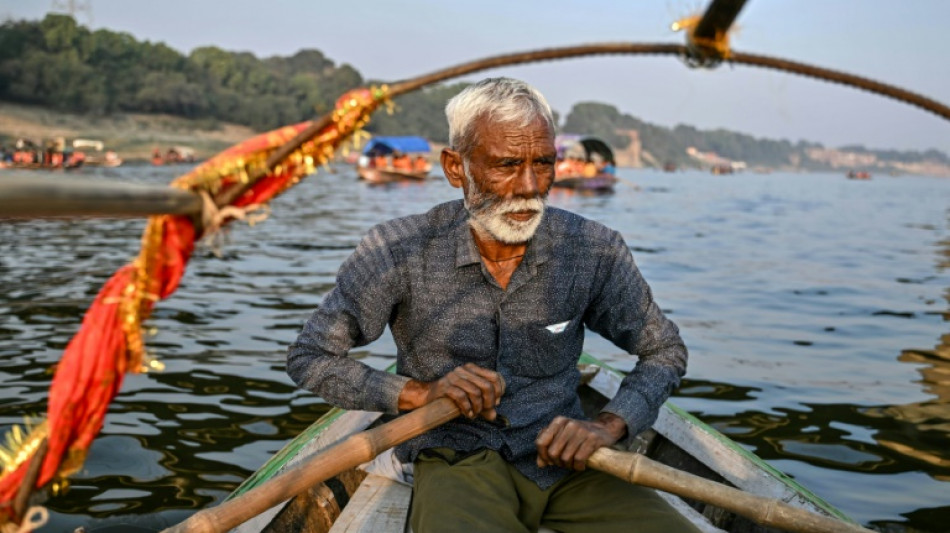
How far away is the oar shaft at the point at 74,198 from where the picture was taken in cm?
115

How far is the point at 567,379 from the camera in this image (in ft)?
9.20

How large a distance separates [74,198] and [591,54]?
3.38m

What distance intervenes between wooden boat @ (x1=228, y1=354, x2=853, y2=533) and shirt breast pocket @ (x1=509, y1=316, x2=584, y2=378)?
55cm

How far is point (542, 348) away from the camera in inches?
107

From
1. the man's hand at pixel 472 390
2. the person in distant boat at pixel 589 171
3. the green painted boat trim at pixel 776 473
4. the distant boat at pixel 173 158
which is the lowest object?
the distant boat at pixel 173 158

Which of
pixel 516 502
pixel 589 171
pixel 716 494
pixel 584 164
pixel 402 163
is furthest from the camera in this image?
pixel 402 163

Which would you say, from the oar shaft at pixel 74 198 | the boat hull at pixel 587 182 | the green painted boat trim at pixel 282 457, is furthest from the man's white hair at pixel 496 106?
the boat hull at pixel 587 182

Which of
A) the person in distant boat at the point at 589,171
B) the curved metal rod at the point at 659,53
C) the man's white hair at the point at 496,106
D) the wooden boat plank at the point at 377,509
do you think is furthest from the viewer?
the person in distant boat at the point at 589,171

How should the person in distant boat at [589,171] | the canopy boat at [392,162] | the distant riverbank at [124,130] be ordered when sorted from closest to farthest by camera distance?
the person in distant boat at [589,171] → the canopy boat at [392,162] → the distant riverbank at [124,130]

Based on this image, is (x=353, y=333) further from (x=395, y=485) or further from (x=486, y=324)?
(x=395, y=485)

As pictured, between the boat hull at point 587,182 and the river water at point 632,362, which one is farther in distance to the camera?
the boat hull at point 587,182

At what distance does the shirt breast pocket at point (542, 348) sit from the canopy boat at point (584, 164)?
3325 centimetres

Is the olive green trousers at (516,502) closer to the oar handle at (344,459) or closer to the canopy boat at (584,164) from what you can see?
the oar handle at (344,459)

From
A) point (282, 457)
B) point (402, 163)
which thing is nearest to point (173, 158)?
point (402, 163)
